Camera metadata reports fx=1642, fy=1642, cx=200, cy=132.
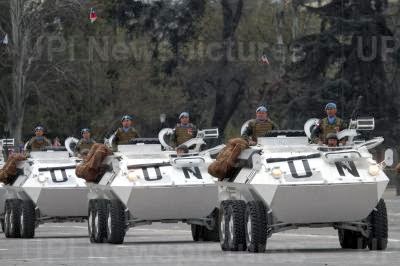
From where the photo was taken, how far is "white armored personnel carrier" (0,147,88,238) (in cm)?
3256

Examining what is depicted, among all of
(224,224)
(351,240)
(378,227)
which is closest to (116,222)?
(224,224)

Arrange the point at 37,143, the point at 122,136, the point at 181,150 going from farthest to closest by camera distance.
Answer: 1. the point at 37,143
2. the point at 122,136
3. the point at 181,150

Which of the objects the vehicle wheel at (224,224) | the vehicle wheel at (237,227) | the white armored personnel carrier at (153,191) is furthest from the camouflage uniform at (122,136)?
the vehicle wheel at (237,227)

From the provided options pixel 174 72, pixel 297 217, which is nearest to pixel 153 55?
pixel 174 72

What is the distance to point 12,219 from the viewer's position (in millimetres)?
33219

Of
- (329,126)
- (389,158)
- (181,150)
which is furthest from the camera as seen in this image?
(181,150)

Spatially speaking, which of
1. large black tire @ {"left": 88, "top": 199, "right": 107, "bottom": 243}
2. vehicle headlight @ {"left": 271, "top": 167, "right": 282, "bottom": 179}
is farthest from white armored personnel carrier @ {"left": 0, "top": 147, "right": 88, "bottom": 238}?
vehicle headlight @ {"left": 271, "top": 167, "right": 282, "bottom": 179}

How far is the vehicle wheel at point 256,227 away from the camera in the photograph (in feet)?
75.4

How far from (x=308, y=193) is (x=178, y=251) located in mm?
2672

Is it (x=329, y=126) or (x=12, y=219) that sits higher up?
(x=329, y=126)

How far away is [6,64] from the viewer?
73.1 metres

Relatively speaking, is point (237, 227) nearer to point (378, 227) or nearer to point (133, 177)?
point (378, 227)

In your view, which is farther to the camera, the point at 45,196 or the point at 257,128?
the point at 45,196

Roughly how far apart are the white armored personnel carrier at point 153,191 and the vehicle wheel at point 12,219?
448 cm
